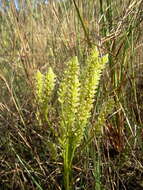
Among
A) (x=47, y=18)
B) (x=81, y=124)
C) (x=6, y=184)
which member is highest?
(x=47, y=18)

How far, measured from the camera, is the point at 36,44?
1.77 metres

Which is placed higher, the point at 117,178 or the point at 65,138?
the point at 65,138

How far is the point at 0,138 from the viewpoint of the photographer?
Answer: 126 centimetres

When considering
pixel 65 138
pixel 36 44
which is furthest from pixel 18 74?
pixel 65 138

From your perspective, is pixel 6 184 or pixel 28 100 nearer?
pixel 6 184

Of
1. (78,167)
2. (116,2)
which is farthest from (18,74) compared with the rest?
(78,167)

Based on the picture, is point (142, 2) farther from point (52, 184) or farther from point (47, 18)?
point (47, 18)

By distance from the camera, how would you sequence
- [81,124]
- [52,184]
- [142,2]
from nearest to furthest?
1. [81,124]
2. [52,184]
3. [142,2]

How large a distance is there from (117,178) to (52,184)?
205 millimetres

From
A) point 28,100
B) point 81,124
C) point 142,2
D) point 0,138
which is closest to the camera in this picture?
point 81,124

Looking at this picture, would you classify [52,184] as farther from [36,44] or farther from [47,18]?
[47,18]

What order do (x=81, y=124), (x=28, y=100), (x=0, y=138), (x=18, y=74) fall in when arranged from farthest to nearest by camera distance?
(x=18, y=74)
(x=28, y=100)
(x=0, y=138)
(x=81, y=124)

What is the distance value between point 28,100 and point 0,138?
201 mm

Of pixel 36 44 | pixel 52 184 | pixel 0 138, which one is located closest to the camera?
pixel 52 184
